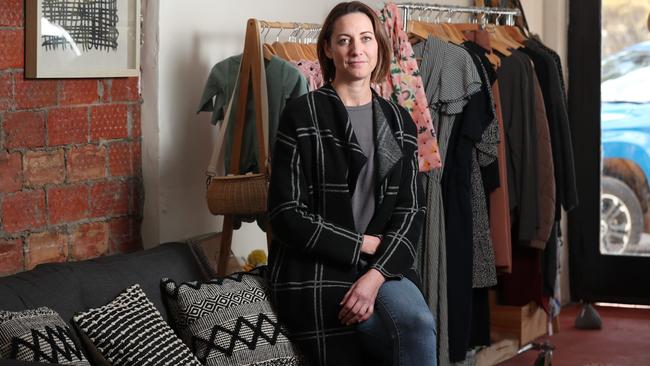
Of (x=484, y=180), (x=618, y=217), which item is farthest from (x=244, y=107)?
(x=618, y=217)

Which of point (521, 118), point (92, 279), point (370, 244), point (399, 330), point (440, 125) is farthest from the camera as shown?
point (521, 118)

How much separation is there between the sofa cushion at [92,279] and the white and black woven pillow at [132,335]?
2.6 inches

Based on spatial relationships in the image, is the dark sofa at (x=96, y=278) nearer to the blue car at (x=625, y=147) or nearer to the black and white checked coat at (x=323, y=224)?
the black and white checked coat at (x=323, y=224)

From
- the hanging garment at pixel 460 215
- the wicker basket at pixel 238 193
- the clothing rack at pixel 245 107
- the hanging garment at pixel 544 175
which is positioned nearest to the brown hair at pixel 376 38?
the clothing rack at pixel 245 107

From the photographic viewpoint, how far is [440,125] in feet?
12.8

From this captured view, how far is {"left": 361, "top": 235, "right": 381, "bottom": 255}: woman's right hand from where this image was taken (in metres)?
2.99

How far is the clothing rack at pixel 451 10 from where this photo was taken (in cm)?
402

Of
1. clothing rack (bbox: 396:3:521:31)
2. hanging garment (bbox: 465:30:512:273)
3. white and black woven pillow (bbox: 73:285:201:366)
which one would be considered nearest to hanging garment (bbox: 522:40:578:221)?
clothing rack (bbox: 396:3:521:31)

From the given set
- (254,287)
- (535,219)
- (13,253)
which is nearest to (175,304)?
(254,287)

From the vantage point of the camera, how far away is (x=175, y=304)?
291 cm

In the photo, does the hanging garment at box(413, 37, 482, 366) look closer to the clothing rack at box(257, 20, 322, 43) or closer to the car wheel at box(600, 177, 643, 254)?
the clothing rack at box(257, 20, 322, 43)

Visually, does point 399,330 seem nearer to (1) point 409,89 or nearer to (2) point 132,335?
(2) point 132,335

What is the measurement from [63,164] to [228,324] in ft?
2.20

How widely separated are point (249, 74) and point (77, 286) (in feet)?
3.03
